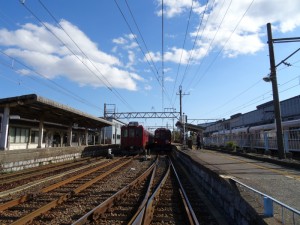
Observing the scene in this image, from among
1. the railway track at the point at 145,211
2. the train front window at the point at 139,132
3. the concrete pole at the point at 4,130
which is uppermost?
the train front window at the point at 139,132

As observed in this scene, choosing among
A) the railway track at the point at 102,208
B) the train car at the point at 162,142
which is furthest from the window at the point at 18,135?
the railway track at the point at 102,208

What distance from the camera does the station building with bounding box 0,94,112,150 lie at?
17.9m

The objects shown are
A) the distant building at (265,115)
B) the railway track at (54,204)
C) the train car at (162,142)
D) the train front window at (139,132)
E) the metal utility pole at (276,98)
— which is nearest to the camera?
the railway track at (54,204)

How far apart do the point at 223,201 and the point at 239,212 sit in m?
1.65

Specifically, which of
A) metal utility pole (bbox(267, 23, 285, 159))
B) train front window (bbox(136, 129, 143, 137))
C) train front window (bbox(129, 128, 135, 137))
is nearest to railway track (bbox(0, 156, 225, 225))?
metal utility pole (bbox(267, 23, 285, 159))

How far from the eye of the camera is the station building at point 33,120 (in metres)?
17.9

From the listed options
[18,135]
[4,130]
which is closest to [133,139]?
[18,135]

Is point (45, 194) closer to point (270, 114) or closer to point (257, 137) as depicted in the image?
point (257, 137)

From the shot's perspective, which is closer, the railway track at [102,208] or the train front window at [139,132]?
the railway track at [102,208]

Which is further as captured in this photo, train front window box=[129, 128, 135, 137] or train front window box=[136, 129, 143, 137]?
train front window box=[129, 128, 135, 137]

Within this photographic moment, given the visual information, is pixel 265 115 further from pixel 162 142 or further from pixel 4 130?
pixel 4 130

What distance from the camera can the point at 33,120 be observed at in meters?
31.5

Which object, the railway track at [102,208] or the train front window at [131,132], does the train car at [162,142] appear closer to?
the train front window at [131,132]

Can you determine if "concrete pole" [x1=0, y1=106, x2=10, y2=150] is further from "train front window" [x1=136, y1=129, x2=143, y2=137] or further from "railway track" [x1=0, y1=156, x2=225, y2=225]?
"train front window" [x1=136, y1=129, x2=143, y2=137]
